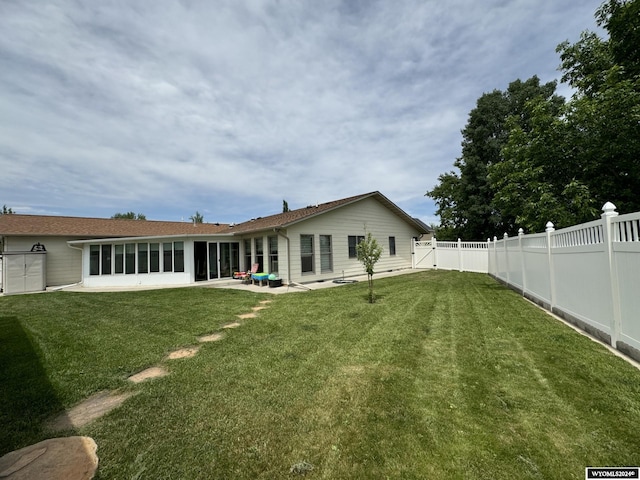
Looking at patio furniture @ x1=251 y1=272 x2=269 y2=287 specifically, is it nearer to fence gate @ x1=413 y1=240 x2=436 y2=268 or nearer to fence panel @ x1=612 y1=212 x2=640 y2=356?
fence gate @ x1=413 y1=240 x2=436 y2=268

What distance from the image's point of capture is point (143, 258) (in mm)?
14703

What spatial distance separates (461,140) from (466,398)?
1006 inches

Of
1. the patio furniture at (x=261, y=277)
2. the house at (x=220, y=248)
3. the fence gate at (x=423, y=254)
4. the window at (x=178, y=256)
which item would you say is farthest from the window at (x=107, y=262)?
the fence gate at (x=423, y=254)

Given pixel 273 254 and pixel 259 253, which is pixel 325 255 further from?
pixel 259 253

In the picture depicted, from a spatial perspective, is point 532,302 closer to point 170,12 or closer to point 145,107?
point 170,12

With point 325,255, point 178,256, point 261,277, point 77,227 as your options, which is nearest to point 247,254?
point 261,277

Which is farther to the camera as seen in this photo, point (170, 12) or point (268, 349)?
point (170, 12)

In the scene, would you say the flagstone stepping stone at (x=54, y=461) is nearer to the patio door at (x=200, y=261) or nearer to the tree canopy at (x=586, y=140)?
the tree canopy at (x=586, y=140)

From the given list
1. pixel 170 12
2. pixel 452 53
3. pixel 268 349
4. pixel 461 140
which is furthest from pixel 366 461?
pixel 461 140

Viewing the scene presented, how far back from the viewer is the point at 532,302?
24.5ft

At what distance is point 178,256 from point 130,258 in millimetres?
2663

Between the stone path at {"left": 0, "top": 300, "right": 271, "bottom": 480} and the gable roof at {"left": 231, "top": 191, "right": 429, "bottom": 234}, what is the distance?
913 cm

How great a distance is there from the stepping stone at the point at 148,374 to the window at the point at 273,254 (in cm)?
928

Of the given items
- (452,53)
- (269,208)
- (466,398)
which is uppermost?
(452,53)
